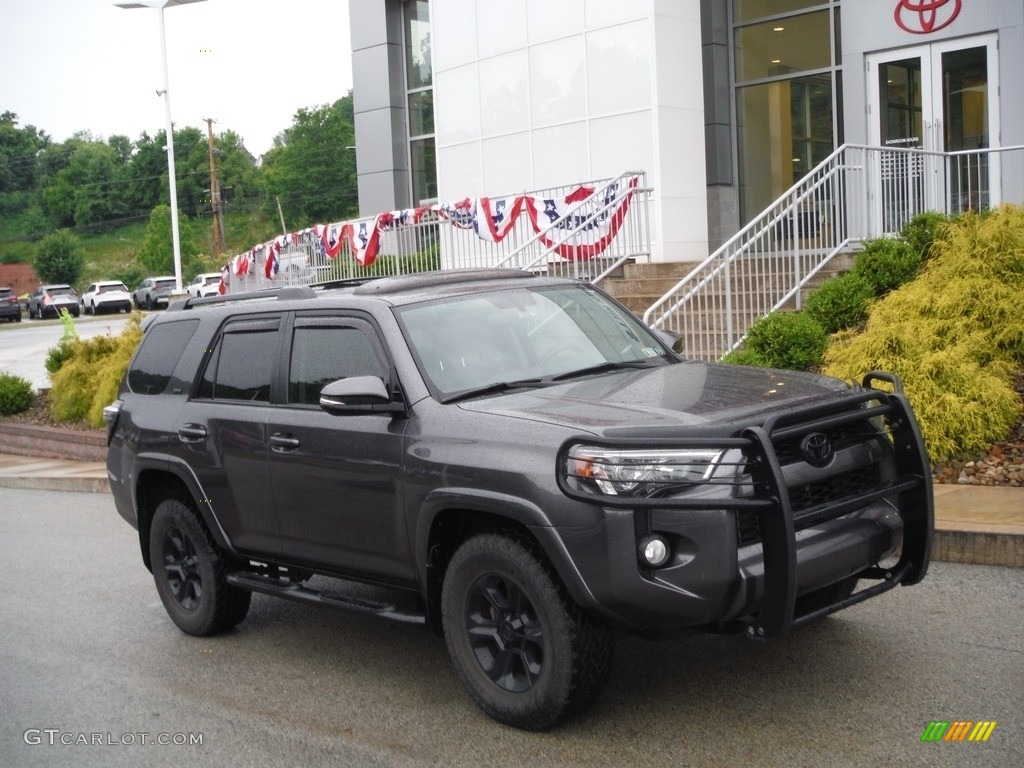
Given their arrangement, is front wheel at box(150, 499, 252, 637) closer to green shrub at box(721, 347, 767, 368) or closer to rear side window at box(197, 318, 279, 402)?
rear side window at box(197, 318, 279, 402)

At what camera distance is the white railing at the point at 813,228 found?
13008 mm

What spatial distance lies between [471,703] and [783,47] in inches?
716

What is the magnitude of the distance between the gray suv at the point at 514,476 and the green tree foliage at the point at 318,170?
109282 millimetres

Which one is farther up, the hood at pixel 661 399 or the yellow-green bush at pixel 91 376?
the hood at pixel 661 399

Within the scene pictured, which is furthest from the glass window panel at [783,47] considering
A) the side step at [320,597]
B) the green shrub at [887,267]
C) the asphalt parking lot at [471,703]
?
the side step at [320,597]

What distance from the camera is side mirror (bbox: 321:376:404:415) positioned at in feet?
17.5

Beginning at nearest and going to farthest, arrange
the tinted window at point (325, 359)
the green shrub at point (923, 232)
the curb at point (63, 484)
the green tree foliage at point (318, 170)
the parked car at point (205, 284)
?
the tinted window at point (325, 359), the green shrub at point (923, 232), the curb at point (63, 484), the parked car at point (205, 284), the green tree foliage at point (318, 170)

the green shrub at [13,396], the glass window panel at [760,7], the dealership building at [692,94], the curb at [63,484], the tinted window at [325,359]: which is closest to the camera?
the tinted window at [325,359]

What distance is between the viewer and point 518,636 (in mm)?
4941

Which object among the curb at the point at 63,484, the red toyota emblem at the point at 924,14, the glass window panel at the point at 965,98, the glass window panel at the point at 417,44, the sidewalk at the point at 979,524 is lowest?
the curb at the point at 63,484

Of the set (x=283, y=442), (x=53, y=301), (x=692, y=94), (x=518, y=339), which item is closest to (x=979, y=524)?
(x=518, y=339)

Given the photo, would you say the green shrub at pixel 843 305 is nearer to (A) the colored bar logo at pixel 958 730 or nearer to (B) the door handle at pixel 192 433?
(B) the door handle at pixel 192 433

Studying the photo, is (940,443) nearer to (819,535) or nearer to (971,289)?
(971,289)

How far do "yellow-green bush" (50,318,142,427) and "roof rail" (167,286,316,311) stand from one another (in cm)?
1032
